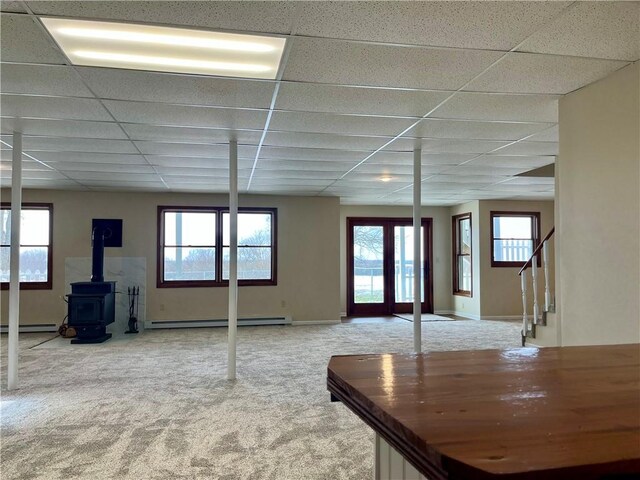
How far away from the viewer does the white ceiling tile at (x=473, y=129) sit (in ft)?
12.6

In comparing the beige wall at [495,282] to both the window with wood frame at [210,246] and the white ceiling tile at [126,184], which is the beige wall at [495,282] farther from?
the white ceiling tile at [126,184]

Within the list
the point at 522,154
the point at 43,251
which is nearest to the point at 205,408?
the point at 522,154

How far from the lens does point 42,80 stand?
288 centimetres

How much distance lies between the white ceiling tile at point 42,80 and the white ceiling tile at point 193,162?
197 cm

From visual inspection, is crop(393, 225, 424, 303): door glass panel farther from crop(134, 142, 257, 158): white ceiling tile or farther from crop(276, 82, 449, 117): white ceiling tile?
crop(276, 82, 449, 117): white ceiling tile

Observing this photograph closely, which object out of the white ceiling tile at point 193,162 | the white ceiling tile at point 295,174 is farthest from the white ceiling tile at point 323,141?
the white ceiling tile at point 295,174

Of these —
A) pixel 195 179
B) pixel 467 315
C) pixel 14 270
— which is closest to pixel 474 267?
pixel 467 315

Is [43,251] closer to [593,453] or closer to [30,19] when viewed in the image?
[30,19]

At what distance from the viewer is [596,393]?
2.68ft

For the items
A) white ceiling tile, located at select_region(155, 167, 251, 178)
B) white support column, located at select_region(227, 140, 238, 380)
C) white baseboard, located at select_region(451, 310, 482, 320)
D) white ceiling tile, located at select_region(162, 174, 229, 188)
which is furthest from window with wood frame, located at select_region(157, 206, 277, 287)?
white baseboard, located at select_region(451, 310, 482, 320)

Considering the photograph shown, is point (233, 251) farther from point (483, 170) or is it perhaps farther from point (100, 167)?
point (483, 170)

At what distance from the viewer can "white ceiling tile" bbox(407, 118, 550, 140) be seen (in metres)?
3.83

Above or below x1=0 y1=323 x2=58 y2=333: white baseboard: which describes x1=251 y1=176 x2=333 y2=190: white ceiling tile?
above

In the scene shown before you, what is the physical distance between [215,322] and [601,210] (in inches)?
257
